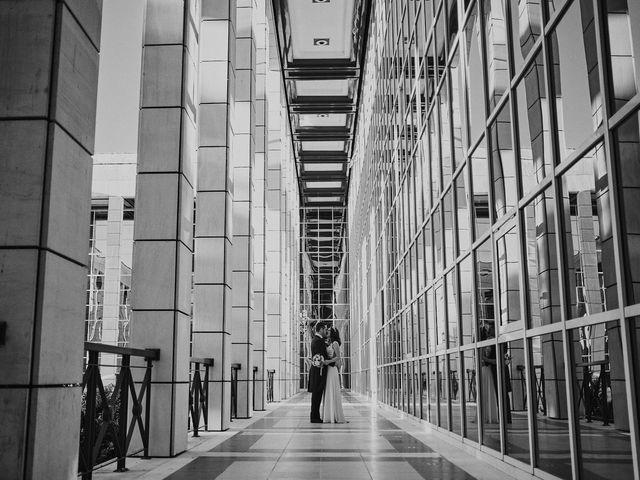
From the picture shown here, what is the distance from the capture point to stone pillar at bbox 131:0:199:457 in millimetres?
8078

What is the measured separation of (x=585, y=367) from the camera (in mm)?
4625

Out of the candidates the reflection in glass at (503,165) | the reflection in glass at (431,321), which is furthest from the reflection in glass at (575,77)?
the reflection in glass at (431,321)

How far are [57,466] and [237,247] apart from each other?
11.9 metres

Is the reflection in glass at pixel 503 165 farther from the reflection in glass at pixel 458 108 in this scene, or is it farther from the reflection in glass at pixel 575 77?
the reflection in glass at pixel 458 108

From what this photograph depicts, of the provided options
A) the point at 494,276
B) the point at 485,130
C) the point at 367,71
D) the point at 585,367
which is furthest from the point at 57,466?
the point at 367,71

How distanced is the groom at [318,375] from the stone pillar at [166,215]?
5.00m

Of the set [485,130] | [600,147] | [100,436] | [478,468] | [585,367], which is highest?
[485,130]

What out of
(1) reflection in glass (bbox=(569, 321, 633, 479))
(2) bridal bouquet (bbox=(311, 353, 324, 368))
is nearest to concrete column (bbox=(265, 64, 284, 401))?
(2) bridal bouquet (bbox=(311, 353, 324, 368))

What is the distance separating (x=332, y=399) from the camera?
1345cm

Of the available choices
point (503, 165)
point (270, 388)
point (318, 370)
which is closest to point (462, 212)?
point (503, 165)

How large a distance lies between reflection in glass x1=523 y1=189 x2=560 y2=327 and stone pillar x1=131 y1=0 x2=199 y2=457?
168 inches

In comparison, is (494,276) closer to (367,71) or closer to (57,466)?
(57,466)

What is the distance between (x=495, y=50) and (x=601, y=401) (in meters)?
4.19

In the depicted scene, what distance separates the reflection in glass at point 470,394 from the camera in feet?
26.7
